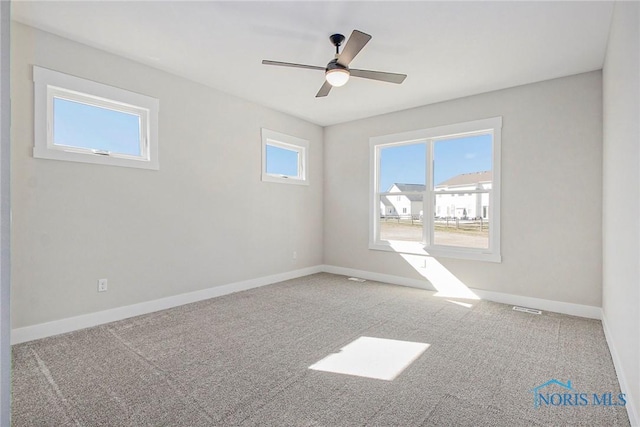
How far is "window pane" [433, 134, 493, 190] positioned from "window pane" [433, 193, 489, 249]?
0.19 metres

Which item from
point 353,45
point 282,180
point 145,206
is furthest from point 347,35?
point 145,206

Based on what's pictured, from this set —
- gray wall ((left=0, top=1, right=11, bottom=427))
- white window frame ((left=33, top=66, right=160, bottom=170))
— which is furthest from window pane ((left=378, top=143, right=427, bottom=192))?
gray wall ((left=0, top=1, right=11, bottom=427))

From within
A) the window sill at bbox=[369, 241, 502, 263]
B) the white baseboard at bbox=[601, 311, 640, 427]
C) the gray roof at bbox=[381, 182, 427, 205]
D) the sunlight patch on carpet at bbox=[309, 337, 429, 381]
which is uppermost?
the gray roof at bbox=[381, 182, 427, 205]

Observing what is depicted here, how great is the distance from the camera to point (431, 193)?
469cm

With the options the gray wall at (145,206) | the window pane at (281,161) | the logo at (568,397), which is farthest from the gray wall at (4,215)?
the window pane at (281,161)

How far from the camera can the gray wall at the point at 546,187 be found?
11.3 feet

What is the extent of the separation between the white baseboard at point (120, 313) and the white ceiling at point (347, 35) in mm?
2676

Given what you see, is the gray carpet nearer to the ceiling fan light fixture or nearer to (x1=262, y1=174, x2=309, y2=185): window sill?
(x1=262, y1=174, x2=309, y2=185): window sill

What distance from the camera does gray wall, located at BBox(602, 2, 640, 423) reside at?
1.72 meters

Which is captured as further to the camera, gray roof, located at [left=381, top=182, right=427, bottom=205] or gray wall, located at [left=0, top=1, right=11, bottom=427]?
gray roof, located at [left=381, top=182, right=427, bottom=205]

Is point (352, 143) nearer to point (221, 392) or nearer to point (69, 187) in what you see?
point (69, 187)

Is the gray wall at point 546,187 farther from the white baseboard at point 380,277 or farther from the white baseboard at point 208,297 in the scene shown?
the white baseboard at point 380,277

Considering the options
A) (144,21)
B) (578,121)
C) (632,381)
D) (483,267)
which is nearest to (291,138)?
(144,21)

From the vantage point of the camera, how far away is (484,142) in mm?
4230
